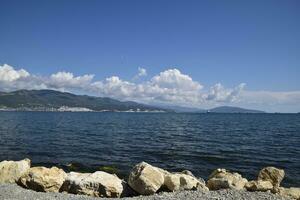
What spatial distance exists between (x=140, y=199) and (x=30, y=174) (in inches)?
317

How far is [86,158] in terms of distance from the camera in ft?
130

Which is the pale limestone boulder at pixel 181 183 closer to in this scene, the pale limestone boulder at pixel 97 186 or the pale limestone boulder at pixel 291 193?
the pale limestone boulder at pixel 97 186

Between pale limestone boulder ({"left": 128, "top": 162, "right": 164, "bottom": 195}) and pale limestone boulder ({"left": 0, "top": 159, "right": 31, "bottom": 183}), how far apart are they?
827cm

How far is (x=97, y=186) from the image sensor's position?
19.9 metres

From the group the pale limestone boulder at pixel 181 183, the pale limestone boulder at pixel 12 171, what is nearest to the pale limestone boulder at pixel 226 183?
the pale limestone boulder at pixel 181 183

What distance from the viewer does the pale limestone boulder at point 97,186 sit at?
19.8m

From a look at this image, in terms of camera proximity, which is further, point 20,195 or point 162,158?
point 162,158

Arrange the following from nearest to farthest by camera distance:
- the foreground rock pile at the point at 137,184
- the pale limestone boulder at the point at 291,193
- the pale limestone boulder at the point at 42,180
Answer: the pale limestone boulder at the point at 291,193, the foreground rock pile at the point at 137,184, the pale limestone boulder at the point at 42,180

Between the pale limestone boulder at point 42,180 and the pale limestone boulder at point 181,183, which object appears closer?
the pale limestone boulder at point 181,183

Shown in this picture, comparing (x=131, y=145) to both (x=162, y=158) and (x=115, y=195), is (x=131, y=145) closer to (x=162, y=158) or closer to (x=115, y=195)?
(x=162, y=158)

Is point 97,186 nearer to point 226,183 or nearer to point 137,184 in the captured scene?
point 137,184

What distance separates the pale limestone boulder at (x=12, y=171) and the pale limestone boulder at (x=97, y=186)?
4.34m

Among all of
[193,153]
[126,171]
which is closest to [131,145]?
[193,153]

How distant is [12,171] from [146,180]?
10.0 metres
